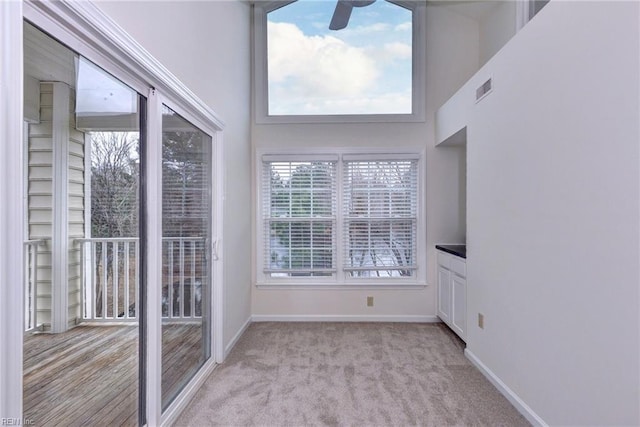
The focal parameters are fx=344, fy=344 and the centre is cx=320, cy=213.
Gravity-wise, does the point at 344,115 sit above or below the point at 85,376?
above

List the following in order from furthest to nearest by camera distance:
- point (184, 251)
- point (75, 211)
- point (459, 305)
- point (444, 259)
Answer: point (444, 259), point (459, 305), point (184, 251), point (75, 211)

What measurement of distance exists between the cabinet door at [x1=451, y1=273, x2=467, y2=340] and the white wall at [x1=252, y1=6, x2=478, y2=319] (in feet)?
1.96

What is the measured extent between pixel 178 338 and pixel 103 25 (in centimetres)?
191

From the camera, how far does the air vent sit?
Result: 8.88 feet

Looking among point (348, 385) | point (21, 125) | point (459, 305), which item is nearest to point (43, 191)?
point (21, 125)

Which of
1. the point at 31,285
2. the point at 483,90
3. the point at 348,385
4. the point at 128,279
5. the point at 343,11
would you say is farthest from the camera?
the point at 343,11

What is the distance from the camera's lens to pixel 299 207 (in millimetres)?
4262

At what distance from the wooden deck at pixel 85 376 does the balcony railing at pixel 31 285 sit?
0.06 meters

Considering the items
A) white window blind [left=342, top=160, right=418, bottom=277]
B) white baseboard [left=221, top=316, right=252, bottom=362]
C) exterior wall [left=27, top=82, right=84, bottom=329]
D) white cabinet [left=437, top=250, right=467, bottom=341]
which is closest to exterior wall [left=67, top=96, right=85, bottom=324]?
exterior wall [left=27, top=82, right=84, bottom=329]

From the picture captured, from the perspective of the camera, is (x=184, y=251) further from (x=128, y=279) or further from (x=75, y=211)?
(x=75, y=211)

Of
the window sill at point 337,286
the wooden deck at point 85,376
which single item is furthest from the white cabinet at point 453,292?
the wooden deck at point 85,376

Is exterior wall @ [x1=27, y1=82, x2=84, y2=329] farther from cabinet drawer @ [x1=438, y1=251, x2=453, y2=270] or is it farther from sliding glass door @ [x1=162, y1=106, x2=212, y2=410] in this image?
cabinet drawer @ [x1=438, y1=251, x2=453, y2=270]

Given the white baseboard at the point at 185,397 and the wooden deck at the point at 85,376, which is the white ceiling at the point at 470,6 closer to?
the wooden deck at the point at 85,376

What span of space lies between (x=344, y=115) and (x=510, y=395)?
325 cm
